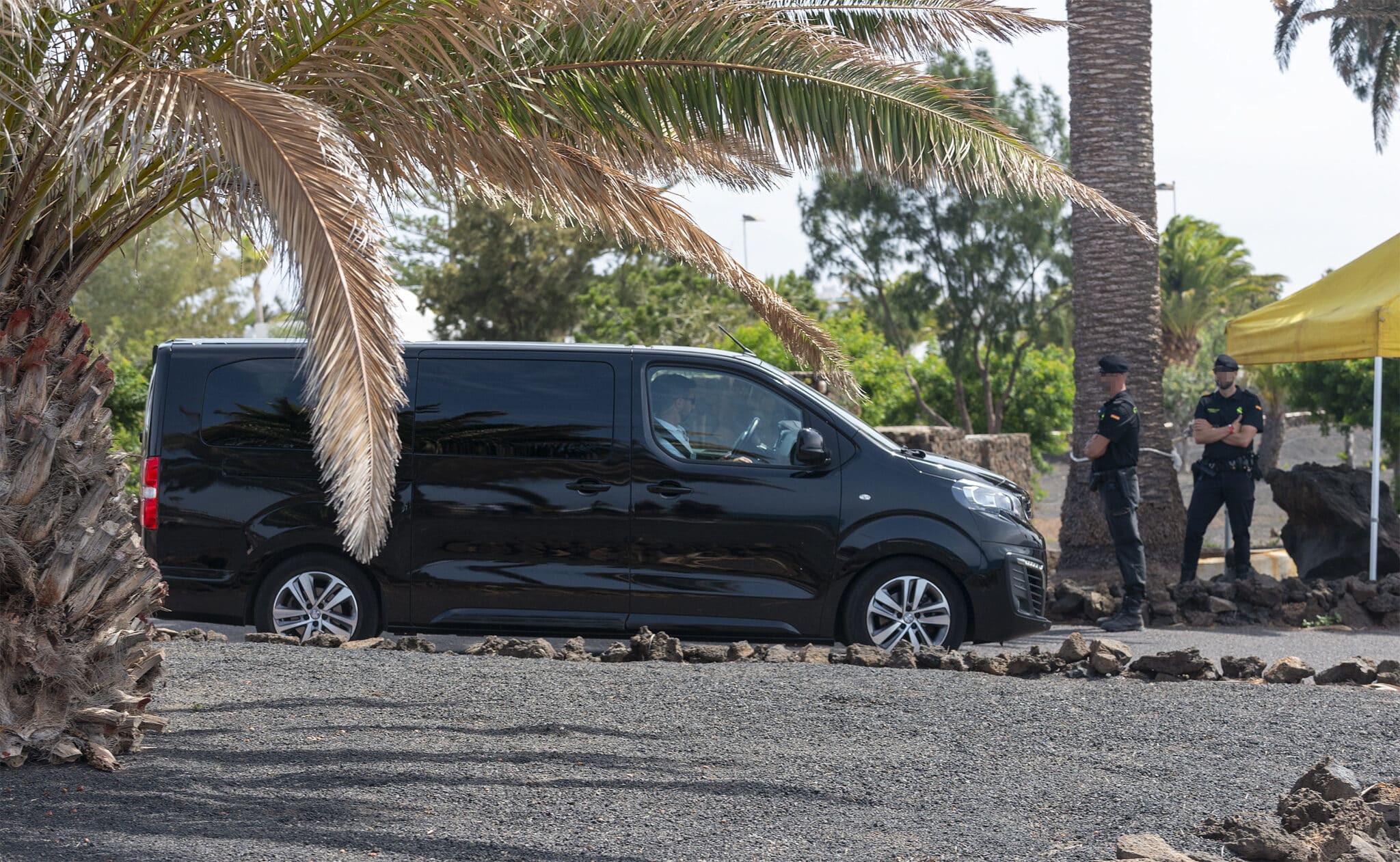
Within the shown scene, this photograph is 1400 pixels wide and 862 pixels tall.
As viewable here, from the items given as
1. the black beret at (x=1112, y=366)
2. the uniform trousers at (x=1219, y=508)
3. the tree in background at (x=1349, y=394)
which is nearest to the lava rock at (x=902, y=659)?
the black beret at (x=1112, y=366)

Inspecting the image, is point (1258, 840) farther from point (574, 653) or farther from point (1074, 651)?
point (574, 653)

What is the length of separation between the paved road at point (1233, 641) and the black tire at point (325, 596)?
35 cm

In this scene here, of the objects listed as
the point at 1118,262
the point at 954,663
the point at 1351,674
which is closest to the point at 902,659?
the point at 954,663

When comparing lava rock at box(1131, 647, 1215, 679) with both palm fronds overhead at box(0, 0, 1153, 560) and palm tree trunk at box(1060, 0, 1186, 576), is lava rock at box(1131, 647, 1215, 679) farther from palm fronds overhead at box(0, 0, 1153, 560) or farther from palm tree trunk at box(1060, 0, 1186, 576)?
palm tree trunk at box(1060, 0, 1186, 576)

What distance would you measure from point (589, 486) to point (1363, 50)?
21844 mm

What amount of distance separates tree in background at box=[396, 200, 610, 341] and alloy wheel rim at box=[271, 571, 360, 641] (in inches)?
856

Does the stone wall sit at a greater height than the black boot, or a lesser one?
greater

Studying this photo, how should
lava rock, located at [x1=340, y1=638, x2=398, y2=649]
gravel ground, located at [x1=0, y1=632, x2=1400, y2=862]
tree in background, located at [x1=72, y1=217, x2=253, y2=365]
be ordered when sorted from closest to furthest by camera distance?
gravel ground, located at [x1=0, y1=632, x2=1400, y2=862] < lava rock, located at [x1=340, y1=638, x2=398, y2=649] < tree in background, located at [x1=72, y1=217, x2=253, y2=365]

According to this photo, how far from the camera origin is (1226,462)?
10.9 meters

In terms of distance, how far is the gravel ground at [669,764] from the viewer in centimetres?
387

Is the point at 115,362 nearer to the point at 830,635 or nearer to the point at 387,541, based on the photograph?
the point at 387,541

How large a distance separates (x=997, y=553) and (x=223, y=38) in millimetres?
4927

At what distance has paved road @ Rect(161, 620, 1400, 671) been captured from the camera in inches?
336

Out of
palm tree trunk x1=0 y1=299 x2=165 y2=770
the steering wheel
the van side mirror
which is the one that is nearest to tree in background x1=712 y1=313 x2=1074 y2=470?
the steering wheel
